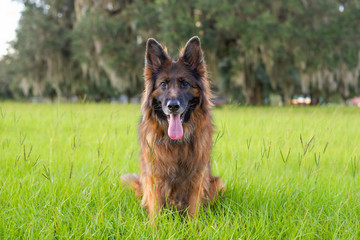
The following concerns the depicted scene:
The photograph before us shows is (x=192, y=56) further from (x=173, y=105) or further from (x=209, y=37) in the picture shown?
(x=209, y=37)

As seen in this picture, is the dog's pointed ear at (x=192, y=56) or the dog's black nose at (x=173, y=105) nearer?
the dog's black nose at (x=173, y=105)

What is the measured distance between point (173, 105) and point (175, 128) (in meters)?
0.20

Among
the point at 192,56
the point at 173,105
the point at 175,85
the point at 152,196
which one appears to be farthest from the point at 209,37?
the point at 152,196

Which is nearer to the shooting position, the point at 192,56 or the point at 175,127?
the point at 175,127

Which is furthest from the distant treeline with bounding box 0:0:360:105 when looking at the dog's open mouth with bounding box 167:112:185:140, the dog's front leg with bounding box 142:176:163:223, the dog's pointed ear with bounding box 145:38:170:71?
the dog's front leg with bounding box 142:176:163:223

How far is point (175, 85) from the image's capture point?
2.64 meters

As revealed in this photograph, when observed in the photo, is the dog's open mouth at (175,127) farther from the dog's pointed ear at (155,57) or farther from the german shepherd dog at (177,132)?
the dog's pointed ear at (155,57)

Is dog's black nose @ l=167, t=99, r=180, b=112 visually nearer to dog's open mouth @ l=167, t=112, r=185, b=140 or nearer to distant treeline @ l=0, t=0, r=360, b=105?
dog's open mouth @ l=167, t=112, r=185, b=140

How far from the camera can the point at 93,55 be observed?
1683 cm

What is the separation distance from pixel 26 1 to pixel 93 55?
850 centimetres

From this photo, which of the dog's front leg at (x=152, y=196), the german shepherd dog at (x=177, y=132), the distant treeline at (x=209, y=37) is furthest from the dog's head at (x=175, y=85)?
the distant treeline at (x=209, y=37)

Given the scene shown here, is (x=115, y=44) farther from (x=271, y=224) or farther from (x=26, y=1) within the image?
(x=271, y=224)

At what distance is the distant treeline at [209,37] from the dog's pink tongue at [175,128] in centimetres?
968

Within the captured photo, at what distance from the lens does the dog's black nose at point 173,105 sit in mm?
2379
